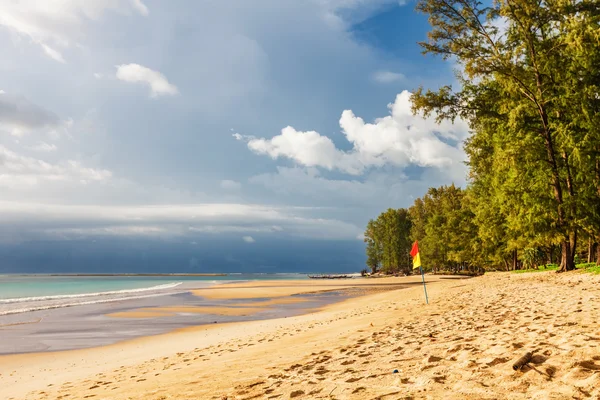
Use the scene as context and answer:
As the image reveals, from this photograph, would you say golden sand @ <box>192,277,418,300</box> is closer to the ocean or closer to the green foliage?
the ocean

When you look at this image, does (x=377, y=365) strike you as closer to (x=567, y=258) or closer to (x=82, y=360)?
(x=82, y=360)

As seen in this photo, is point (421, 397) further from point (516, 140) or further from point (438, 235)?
point (438, 235)

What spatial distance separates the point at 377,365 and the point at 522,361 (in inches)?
91.5

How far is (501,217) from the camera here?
1572 inches

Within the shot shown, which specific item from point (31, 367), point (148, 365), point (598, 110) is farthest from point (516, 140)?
point (31, 367)

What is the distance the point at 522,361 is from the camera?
16.4 feet

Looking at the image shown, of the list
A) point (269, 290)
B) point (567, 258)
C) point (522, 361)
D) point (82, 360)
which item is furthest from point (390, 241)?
point (522, 361)

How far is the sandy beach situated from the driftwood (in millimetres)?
64

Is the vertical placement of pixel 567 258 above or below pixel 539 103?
below

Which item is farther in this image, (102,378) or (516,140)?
(516,140)

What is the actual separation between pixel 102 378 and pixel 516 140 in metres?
27.5

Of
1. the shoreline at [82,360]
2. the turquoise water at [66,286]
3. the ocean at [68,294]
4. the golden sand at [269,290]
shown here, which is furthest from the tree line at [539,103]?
the turquoise water at [66,286]

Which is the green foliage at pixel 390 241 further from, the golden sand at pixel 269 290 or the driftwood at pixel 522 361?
the driftwood at pixel 522 361

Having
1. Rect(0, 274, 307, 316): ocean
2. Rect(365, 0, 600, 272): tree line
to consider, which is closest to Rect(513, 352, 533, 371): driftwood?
Rect(365, 0, 600, 272): tree line
